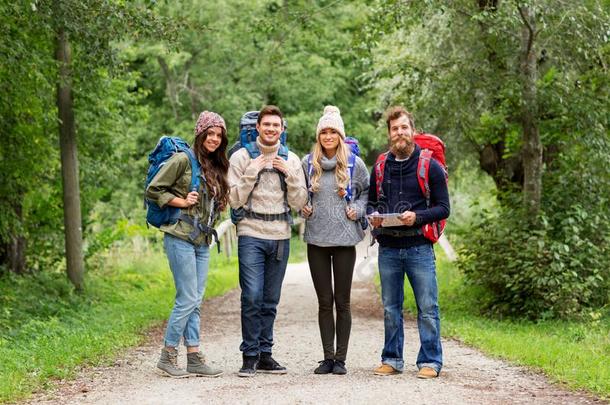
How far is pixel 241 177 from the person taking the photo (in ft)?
24.5

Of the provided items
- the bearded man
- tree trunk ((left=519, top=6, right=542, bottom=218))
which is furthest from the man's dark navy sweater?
tree trunk ((left=519, top=6, right=542, bottom=218))

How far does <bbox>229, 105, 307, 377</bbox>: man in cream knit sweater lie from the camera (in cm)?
750

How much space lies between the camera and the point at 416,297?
7.57m

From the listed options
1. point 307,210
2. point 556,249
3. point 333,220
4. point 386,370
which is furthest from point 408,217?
point 556,249

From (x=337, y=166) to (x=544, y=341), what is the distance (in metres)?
3.60

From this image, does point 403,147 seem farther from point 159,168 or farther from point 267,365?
point 267,365

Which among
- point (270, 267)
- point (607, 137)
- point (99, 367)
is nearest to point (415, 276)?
point (270, 267)

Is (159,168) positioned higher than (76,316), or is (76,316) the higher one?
(159,168)

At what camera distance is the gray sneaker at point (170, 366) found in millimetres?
7535

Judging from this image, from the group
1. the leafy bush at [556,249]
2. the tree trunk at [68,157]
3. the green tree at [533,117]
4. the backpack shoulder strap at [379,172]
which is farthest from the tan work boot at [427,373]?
the tree trunk at [68,157]

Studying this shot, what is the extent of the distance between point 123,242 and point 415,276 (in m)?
14.7

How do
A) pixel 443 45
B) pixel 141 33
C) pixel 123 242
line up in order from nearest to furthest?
pixel 141 33 < pixel 443 45 < pixel 123 242

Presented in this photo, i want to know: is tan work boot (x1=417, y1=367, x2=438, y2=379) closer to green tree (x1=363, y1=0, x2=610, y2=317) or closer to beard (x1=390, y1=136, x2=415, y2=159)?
beard (x1=390, y1=136, x2=415, y2=159)

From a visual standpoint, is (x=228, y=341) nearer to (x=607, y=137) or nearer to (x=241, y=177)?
(x=241, y=177)
